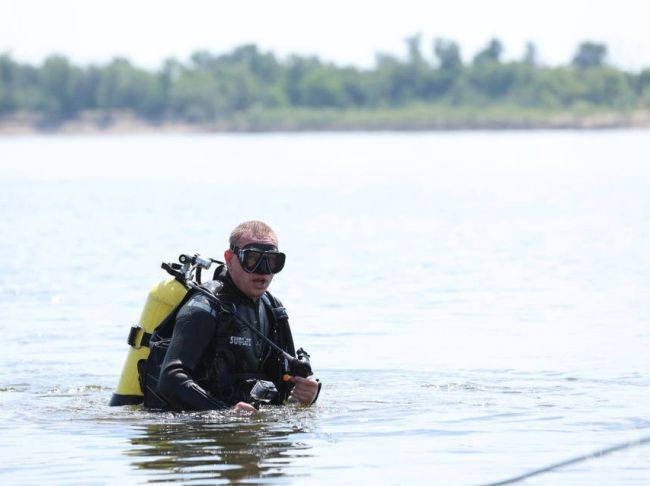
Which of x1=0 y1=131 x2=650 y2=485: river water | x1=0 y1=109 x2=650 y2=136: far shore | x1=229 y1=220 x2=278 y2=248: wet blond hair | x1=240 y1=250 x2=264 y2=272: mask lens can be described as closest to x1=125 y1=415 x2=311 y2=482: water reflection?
x1=0 y1=131 x2=650 y2=485: river water

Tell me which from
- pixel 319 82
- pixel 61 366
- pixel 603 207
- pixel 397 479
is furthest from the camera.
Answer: pixel 319 82

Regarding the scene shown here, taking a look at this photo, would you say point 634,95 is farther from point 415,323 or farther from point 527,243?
point 415,323

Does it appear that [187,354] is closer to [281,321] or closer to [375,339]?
[281,321]

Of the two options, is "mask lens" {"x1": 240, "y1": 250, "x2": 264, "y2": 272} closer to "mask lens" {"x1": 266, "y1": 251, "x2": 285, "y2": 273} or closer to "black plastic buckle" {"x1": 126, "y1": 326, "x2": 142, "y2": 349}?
"mask lens" {"x1": 266, "y1": 251, "x2": 285, "y2": 273}

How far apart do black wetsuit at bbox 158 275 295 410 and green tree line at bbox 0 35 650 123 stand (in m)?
109

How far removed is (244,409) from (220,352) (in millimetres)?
331

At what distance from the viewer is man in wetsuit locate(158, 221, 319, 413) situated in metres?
8.20

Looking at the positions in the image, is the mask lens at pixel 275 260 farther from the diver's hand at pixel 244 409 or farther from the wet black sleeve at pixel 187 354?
the diver's hand at pixel 244 409

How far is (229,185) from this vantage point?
153 feet

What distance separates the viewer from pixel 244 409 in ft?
27.5

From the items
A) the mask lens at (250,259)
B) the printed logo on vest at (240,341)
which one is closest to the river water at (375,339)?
the printed logo on vest at (240,341)

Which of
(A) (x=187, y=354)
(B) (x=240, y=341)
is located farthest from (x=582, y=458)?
(A) (x=187, y=354)

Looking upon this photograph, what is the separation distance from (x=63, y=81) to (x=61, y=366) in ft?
418

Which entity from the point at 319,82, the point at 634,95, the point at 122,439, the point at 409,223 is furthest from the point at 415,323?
the point at 319,82
